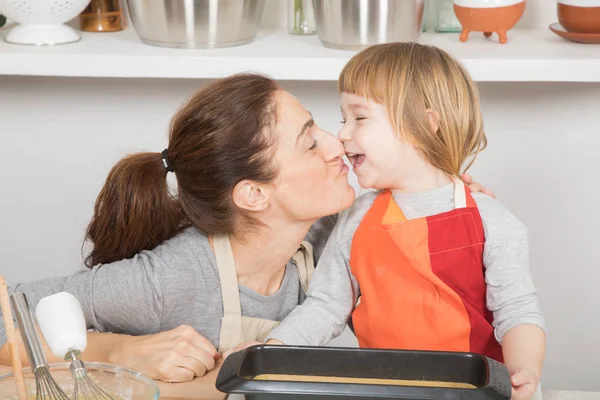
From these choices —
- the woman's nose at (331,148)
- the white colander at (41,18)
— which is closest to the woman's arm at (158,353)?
the woman's nose at (331,148)

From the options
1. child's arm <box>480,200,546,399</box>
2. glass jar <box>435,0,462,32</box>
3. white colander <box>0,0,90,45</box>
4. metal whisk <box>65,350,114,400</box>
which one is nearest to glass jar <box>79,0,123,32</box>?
white colander <box>0,0,90,45</box>

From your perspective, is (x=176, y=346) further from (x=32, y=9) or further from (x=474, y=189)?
(x=32, y=9)

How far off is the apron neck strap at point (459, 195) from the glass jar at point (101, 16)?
1.03 metres

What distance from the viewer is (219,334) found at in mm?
1336

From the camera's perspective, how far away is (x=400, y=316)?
51.4 inches

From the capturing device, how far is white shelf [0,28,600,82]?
1721 millimetres

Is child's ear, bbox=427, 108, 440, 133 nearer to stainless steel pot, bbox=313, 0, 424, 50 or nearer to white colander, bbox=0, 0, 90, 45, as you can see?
stainless steel pot, bbox=313, 0, 424, 50

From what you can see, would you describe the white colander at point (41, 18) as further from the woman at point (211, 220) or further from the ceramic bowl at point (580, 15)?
the ceramic bowl at point (580, 15)

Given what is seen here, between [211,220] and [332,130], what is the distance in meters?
0.83

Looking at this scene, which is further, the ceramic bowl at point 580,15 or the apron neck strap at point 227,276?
the ceramic bowl at point 580,15

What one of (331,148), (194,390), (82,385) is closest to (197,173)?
(331,148)

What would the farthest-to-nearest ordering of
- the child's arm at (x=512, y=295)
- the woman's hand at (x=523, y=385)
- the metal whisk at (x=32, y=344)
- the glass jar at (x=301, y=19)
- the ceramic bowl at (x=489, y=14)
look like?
Result: the glass jar at (x=301, y=19) < the ceramic bowl at (x=489, y=14) < the child's arm at (x=512, y=295) < the woman's hand at (x=523, y=385) < the metal whisk at (x=32, y=344)

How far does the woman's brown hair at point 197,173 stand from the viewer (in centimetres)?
126

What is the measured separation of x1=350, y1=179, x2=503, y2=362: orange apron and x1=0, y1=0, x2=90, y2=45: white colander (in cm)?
90
